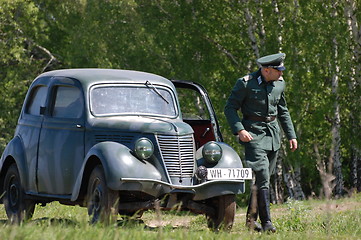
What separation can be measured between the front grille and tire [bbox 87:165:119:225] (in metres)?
0.66

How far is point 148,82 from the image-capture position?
10406 mm

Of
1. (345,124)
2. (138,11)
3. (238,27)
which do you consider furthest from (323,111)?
(138,11)

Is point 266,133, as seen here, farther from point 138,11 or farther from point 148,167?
point 138,11

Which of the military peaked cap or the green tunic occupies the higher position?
the military peaked cap

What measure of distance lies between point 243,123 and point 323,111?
14040mm

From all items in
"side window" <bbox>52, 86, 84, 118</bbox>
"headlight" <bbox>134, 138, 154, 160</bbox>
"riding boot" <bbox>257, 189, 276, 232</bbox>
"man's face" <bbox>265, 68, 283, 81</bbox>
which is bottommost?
"riding boot" <bbox>257, 189, 276, 232</bbox>

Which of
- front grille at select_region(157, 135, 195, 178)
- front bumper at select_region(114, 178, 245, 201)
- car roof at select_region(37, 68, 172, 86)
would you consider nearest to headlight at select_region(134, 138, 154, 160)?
front grille at select_region(157, 135, 195, 178)

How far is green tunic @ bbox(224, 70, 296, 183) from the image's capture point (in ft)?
33.3

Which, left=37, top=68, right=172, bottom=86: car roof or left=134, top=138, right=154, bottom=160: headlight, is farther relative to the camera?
left=37, top=68, right=172, bottom=86: car roof

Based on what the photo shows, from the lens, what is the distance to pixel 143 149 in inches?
353

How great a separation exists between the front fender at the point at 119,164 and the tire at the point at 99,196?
126 millimetres

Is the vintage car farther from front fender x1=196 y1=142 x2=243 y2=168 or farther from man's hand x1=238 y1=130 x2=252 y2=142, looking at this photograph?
man's hand x1=238 y1=130 x2=252 y2=142

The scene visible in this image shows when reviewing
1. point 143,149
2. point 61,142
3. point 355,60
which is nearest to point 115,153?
point 143,149

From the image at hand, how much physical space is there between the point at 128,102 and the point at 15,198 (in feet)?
6.46
